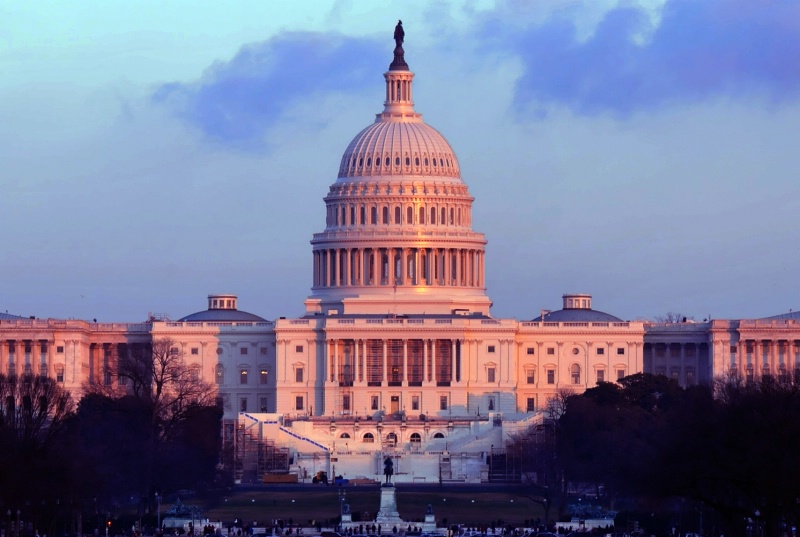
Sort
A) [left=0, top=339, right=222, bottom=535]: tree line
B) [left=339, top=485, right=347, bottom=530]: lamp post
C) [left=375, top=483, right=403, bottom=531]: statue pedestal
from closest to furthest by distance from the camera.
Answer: [left=0, top=339, right=222, bottom=535]: tree line → [left=339, top=485, right=347, bottom=530]: lamp post → [left=375, top=483, right=403, bottom=531]: statue pedestal

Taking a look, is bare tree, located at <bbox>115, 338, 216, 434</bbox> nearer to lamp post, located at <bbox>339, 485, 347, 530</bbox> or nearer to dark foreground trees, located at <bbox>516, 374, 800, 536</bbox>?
lamp post, located at <bbox>339, 485, 347, 530</bbox>

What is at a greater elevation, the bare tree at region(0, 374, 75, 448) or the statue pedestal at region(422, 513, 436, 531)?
the bare tree at region(0, 374, 75, 448)

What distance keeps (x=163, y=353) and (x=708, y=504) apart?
249 ft

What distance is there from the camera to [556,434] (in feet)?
605

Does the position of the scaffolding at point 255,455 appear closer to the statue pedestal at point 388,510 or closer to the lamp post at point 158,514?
the statue pedestal at point 388,510

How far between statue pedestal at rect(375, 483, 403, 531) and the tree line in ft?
31.6

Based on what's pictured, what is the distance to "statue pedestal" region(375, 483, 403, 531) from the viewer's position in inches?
6127

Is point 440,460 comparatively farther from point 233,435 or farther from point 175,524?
point 175,524

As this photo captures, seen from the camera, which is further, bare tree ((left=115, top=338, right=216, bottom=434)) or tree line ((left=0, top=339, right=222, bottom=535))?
bare tree ((left=115, top=338, right=216, bottom=434))

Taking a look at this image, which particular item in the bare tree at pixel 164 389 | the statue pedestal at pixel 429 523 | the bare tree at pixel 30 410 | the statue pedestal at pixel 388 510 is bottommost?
the statue pedestal at pixel 429 523

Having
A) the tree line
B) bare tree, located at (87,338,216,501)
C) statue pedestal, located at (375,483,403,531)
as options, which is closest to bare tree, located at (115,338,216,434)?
bare tree, located at (87,338,216,501)

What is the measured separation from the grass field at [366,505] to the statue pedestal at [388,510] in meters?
0.52

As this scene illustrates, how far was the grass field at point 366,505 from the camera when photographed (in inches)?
6216

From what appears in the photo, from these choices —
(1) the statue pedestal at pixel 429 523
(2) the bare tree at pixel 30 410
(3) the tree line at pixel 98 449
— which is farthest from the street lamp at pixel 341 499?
(2) the bare tree at pixel 30 410
